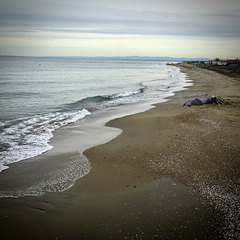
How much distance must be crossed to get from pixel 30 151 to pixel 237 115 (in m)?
11.2

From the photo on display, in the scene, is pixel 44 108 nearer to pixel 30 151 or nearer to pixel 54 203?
pixel 30 151

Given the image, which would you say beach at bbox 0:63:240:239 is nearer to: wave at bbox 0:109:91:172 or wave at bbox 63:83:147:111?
wave at bbox 0:109:91:172

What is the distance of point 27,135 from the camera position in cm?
934

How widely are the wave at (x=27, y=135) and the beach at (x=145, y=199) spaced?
1.44 meters

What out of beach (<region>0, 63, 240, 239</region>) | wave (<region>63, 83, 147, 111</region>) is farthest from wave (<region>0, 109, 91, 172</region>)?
wave (<region>63, 83, 147, 111</region>)

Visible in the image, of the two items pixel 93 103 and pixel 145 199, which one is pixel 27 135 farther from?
pixel 93 103

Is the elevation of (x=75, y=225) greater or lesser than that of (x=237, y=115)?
lesser

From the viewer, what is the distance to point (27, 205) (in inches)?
178

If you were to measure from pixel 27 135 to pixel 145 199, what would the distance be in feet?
22.1

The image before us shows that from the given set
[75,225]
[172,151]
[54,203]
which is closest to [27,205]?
[54,203]

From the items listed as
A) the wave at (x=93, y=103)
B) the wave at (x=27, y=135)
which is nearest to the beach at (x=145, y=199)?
the wave at (x=27, y=135)

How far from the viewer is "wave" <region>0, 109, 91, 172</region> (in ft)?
23.7

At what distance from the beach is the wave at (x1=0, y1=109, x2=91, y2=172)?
56.9 inches

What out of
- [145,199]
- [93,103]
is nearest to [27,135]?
[145,199]
